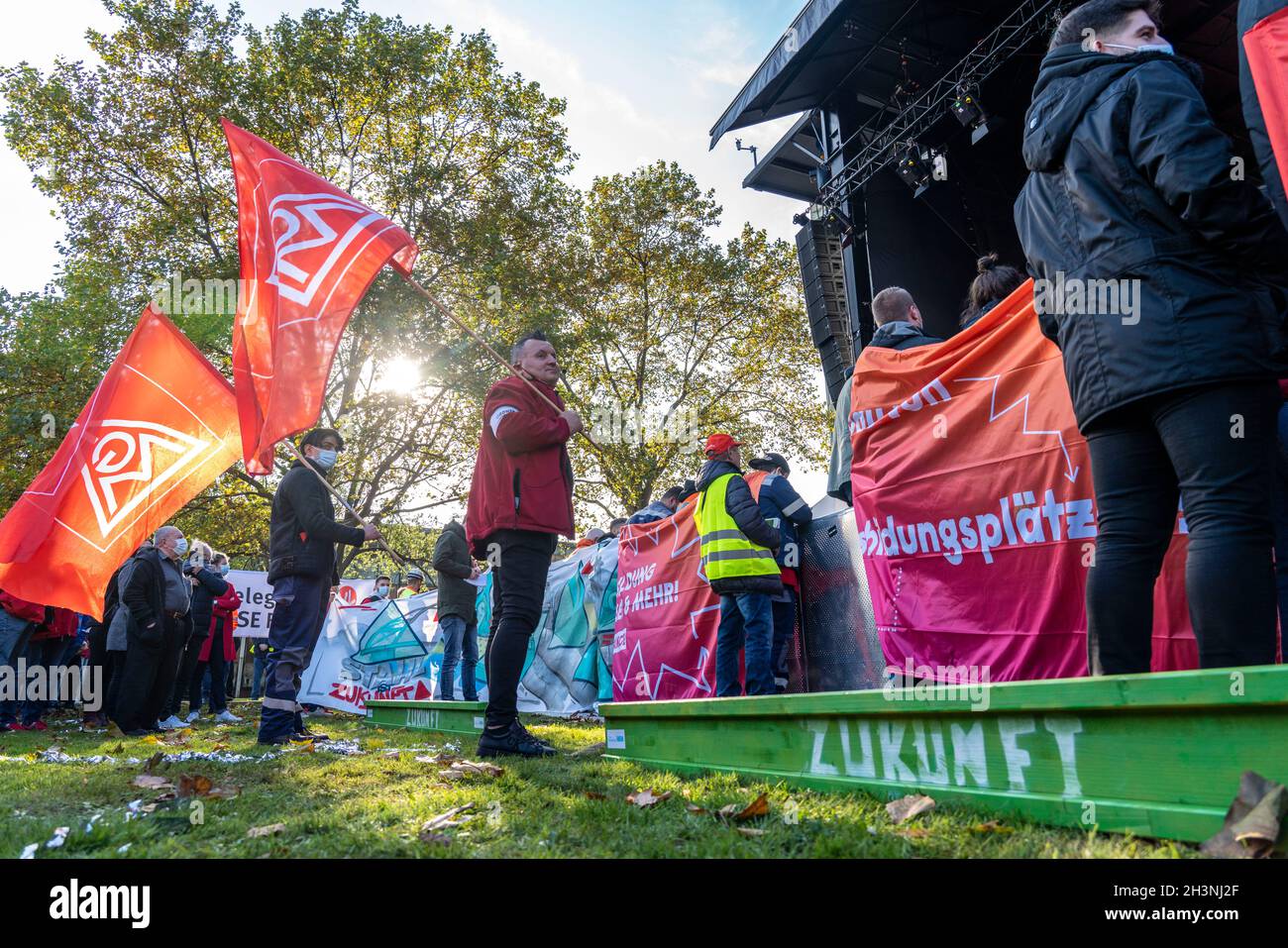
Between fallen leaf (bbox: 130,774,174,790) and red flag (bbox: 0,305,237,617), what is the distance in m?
1.69

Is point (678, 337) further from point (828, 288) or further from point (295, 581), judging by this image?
point (295, 581)

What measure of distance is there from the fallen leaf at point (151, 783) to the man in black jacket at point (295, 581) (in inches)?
84.1

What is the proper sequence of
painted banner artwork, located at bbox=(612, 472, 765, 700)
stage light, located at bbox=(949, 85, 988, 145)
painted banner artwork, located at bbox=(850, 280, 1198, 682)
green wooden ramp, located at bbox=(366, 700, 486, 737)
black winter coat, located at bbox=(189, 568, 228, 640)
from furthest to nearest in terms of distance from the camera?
black winter coat, located at bbox=(189, 568, 228, 640) → stage light, located at bbox=(949, 85, 988, 145) → painted banner artwork, located at bbox=(612, 472, 765, 700) → green wooden ramp, located at bbox=(366, 700, 486, 737) → painted banner artwork, located at bbox=(850, 280, 1198, 682)

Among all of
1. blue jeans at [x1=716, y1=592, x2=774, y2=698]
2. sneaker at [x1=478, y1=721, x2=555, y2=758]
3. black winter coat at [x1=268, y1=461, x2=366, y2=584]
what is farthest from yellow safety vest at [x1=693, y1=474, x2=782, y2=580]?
black winter coat at [x1=268, y1=461, x2=366, y2=584]

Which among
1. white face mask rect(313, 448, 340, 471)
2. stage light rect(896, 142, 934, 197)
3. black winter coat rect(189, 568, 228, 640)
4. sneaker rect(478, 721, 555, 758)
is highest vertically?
stage light rect(896, 142, 934, 197)

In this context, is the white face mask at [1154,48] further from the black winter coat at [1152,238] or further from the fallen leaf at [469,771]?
the fallen leaf at [469,771]

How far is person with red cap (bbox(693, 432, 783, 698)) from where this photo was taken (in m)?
5.40

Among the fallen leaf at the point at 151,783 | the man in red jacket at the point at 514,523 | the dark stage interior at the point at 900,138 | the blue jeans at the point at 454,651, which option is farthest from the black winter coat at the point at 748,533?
the dark stage interior at the point at 900,138

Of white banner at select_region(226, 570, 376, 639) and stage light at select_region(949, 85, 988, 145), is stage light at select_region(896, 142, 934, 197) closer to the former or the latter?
stage light at select_region(949, 85, 988, 145)

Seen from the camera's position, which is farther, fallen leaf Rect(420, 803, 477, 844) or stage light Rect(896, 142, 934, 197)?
stage light Rect(896, 142, 934, 197)

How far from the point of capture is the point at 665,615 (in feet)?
24.2

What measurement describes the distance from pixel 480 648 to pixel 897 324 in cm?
904

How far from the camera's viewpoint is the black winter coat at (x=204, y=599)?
32.3 feet
